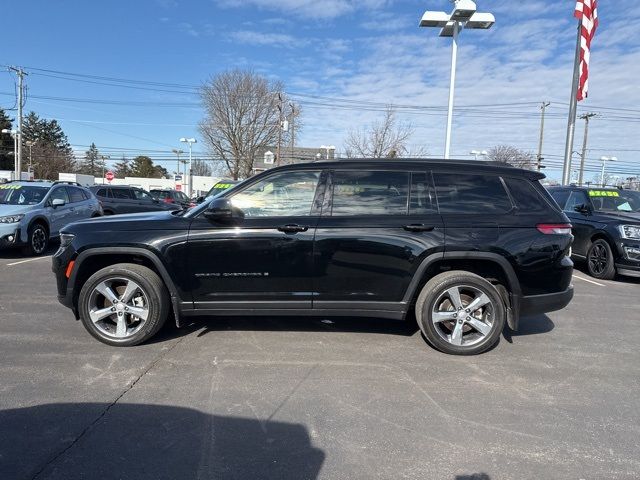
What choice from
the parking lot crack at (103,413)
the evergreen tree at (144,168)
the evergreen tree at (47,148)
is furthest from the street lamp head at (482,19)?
the evergreen tree at (144,168)

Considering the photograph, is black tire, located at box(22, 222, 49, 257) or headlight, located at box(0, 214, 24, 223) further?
black tire, located at box(22, 222, 49, 257)

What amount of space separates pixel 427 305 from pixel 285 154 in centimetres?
4456

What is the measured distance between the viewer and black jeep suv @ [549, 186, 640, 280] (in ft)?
26.8

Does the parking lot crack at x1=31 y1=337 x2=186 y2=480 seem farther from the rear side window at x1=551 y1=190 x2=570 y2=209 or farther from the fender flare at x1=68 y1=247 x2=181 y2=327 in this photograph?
the rear side window at x1=551 y1=190 x2=570 y2=209

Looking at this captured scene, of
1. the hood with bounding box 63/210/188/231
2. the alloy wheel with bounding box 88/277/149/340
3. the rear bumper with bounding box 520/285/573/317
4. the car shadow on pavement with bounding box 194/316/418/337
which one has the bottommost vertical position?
the car shadow on pavement with bounding box 194/316/418/337

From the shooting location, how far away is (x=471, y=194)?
4.35 metres

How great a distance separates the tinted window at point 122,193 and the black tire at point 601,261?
675 inches

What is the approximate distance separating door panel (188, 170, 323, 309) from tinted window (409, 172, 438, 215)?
2.98 feet

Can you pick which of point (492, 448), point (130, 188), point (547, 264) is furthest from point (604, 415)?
point (130, 188)

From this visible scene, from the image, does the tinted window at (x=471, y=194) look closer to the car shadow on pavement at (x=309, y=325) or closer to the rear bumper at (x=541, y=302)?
the rear bumper at (x=541, y=302)

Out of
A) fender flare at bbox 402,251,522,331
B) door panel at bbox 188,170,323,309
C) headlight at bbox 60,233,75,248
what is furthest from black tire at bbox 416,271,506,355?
headlight at bbox 60,233,75,248

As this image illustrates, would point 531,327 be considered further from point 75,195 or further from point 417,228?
point 75,195

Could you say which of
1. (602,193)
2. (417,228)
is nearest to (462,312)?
(417,228)

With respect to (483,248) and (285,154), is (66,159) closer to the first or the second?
(285,154)
